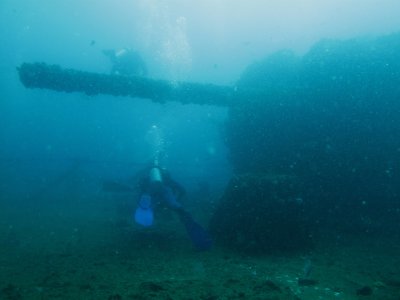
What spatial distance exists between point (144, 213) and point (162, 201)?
1.13 m

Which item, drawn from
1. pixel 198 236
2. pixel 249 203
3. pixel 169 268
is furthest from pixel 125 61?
pixel 169 268

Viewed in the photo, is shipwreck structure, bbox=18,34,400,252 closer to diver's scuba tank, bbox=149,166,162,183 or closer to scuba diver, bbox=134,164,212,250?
scuba diver, bbox=134,164,212,250

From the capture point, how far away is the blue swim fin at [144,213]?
609 centimetres

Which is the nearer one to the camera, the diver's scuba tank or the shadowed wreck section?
the diver's scuba tank

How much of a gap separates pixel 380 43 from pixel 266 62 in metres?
5.35

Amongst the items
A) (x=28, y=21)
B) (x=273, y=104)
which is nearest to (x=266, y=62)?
(x=273, y=104)

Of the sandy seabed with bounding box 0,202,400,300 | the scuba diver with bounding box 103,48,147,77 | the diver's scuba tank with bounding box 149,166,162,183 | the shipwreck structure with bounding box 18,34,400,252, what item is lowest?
the sandy seabed with bounding box 0,202,400,300

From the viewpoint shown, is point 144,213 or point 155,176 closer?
point 144,213

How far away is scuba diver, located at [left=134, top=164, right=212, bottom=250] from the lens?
5891mm

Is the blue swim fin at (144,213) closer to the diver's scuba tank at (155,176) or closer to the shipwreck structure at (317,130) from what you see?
the diver's scuba tank at (155,176)

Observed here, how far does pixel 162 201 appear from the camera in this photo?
736 cm

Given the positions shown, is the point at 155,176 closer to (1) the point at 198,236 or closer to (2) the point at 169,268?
(1) the point at 198,236

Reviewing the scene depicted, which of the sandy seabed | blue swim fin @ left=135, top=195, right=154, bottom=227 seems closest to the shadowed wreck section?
blue swim fin @ left=135, top=195, right=154, bottom=227

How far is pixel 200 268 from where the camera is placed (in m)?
4.92
